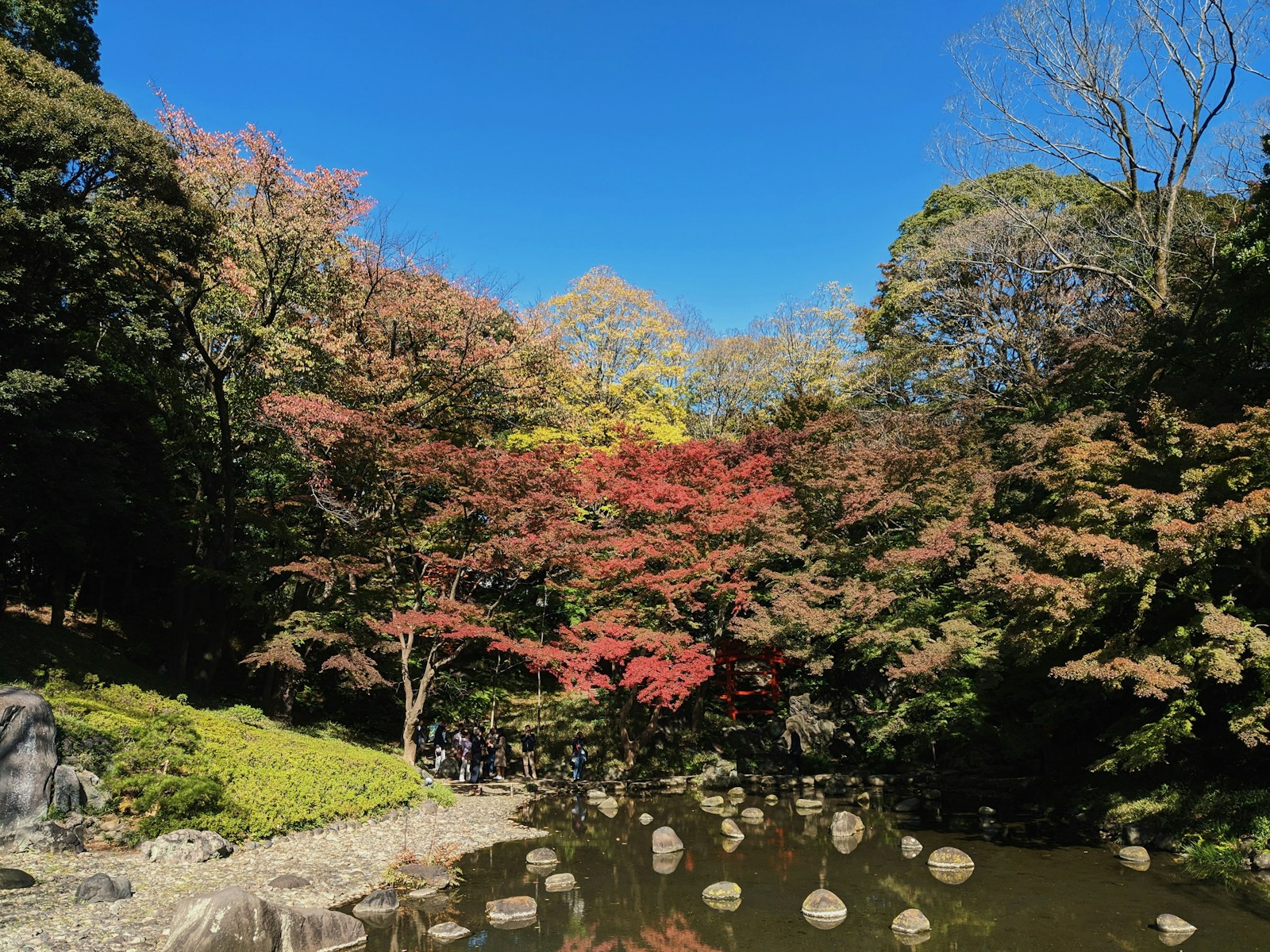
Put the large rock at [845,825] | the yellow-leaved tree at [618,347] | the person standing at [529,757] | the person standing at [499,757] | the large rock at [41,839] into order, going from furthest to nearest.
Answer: the yellow-leaved tree at [618,347] < the person standing at [529,757] < the person standing at [499,757] < the large rock at [845,825] < the large rock at [41,839]

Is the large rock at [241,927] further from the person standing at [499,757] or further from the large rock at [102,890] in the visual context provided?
the person standing at [499,757]

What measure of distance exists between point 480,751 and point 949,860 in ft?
38.7

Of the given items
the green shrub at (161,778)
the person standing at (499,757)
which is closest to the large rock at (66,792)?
the green shrub at (161,778)

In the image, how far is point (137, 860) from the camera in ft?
30.2

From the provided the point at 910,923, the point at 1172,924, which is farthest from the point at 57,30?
the point at 1172,924

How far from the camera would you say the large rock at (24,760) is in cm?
878

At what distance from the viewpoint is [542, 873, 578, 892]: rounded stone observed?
10587 millimetres

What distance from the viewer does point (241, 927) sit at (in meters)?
7.02

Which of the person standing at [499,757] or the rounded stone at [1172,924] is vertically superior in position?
the rounded stone at [1172,924]

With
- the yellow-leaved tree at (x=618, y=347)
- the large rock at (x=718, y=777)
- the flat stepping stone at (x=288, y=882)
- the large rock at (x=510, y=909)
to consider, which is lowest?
the large rock at (x=718, y=777)

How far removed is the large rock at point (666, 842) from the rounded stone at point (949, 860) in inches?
156

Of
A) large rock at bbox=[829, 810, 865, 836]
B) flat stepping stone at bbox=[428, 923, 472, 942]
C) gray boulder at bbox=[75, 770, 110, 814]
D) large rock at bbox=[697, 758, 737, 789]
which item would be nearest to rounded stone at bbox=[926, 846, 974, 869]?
large rock at bbox=[829, 810, 865, 836]

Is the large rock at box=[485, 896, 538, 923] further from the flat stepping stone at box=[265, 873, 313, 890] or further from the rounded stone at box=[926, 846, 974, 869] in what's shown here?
the rounded stone at box=[926, 846, 974, 869]

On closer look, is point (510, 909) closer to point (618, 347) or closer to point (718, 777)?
point (718, 777)
